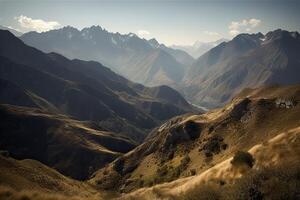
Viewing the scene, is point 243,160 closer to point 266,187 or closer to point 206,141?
point 266,187

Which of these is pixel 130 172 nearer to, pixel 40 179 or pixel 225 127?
pixel 225 127

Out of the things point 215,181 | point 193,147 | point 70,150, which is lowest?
point 70,150

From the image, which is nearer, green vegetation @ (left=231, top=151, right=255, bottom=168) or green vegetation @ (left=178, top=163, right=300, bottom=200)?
green vegetation @ (left=178, top=163, right=300, bottom=200)

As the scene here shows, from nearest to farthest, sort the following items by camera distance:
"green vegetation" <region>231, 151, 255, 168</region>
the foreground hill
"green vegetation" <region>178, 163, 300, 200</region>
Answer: "green vegetation" <region>178, 163, 300, 200</region>, "green vegetation" <region>231, 151, 255, 168</region>, the foreground hill

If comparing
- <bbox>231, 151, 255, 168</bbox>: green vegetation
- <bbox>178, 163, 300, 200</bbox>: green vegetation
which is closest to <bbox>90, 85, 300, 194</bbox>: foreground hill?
<bbox>231, 151, 255, 168</bbox>: green vegetation

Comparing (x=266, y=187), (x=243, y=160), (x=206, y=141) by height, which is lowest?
(x=206, y=141)

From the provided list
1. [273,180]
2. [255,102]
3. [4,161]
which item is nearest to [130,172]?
[255,102]

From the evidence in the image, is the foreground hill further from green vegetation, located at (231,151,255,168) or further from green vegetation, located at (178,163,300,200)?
green vegetation, located at (178,163,300,200)

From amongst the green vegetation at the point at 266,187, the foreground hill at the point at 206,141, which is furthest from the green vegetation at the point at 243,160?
the green vegetation at the point at 266,187

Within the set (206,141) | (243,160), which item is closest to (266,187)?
(243,160)
